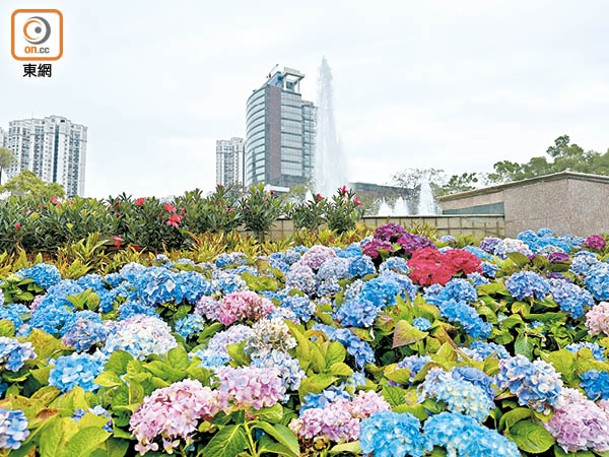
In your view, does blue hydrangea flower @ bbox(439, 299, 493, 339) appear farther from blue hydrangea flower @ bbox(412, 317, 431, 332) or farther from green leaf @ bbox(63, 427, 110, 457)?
green leaf @ bbox(63, 427, 110, 457)

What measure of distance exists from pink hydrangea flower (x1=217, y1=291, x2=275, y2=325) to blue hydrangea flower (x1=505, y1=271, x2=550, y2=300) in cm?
100

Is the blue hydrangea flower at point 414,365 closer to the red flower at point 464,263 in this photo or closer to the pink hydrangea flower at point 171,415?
the pink hydrangea flower at point 171,415

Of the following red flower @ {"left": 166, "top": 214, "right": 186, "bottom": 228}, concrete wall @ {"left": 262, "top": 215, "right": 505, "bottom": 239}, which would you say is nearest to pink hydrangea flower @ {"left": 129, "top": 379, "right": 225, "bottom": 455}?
red flower @ {"left": 166, "top": 214, "right": 186, "bottom": 228}

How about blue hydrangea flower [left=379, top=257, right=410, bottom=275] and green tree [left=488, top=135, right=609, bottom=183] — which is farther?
green tree [left=488, top=135, right=609, bottom=183]

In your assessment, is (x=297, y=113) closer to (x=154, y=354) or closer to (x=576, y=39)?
(x=576, y=39)

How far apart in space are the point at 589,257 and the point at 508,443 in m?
1.79

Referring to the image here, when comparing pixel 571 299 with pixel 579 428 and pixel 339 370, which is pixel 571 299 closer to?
pixel 579 428

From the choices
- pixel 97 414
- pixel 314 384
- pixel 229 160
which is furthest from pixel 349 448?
pixel 229 160

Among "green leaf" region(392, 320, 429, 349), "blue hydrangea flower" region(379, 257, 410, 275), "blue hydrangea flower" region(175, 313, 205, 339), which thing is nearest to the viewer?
"green leaf" region(392, 320, 429, 349)

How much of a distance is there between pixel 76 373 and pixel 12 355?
19cm

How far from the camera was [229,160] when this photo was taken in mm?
41188

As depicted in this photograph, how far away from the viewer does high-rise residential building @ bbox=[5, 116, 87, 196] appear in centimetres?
2939

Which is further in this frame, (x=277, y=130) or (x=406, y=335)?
(x=277, y=130)

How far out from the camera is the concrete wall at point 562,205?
18.4ft
